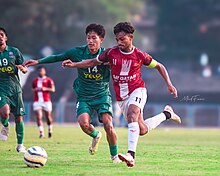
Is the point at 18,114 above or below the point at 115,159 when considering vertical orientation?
above

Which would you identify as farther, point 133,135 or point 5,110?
point 5,110

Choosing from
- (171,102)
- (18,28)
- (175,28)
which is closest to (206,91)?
(171,102)

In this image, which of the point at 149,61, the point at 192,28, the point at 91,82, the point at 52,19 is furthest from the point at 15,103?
the point at 192,28

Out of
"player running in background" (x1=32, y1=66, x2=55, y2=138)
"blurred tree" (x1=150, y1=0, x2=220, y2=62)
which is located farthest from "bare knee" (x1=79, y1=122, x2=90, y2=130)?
"blurred tree" (x1=150, y1=0, x2=220, y2=62)

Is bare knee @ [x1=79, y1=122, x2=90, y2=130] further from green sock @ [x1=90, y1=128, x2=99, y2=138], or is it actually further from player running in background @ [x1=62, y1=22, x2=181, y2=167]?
player running in background @ [x1=62, y1=22, x2=181, y2=167]

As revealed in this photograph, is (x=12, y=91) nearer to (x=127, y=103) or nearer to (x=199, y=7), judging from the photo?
(x=127, y=103)

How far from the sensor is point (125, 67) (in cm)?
1286

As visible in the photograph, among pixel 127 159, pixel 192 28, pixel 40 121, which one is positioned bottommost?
pixel 127 159

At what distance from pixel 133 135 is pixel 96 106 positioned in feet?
4.19

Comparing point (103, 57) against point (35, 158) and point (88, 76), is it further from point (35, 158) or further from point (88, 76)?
point (35, 158)

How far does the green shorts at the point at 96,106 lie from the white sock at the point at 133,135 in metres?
0.90

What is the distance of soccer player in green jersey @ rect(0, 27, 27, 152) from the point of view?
15023 mm

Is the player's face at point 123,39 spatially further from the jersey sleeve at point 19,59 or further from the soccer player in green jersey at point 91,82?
the jersey sleeve at point 19,59

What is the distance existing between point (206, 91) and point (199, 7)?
35.4 feet
